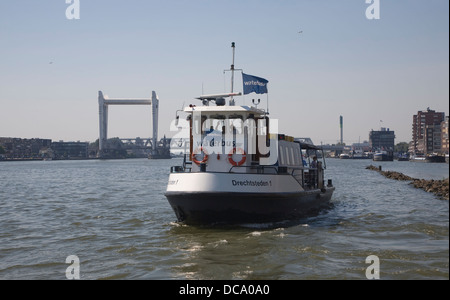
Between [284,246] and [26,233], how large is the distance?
354 inches

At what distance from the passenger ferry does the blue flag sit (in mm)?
709

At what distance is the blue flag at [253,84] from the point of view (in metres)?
17.5

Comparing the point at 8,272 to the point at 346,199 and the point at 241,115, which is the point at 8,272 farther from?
the point at 346,199

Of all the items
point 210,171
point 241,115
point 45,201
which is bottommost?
point 45,201

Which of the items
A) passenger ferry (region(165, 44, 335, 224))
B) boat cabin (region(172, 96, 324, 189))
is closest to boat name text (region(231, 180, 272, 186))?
passenger ferry (region(165, 44, 335, 224))

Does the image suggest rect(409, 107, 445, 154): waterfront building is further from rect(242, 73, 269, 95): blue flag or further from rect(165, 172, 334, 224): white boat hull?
rect(165, 172, 334, 224): white boat hull

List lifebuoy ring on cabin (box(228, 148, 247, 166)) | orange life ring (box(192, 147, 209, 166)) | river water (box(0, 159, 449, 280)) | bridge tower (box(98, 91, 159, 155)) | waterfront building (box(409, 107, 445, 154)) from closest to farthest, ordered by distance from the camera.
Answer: river water (box(0, 159, 449, 280))
lifebuoy ring on cabin (box(228, 148, 247, 166))
orange life ring (box(192, 147, 209, 166))
waterfront building (box(409, 107, 445, 154))
bridge tower (box(98, 91, 159, 155))

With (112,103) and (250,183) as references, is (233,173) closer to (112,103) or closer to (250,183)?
(250,183)

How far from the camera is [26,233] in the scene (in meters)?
16.1

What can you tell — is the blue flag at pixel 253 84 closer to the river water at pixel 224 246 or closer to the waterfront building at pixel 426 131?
the river water at pixel 224 246

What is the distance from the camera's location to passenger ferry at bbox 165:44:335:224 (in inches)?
588

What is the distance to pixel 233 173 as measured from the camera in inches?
588

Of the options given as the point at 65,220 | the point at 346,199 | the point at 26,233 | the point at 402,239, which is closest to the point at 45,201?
the point at 65,220
